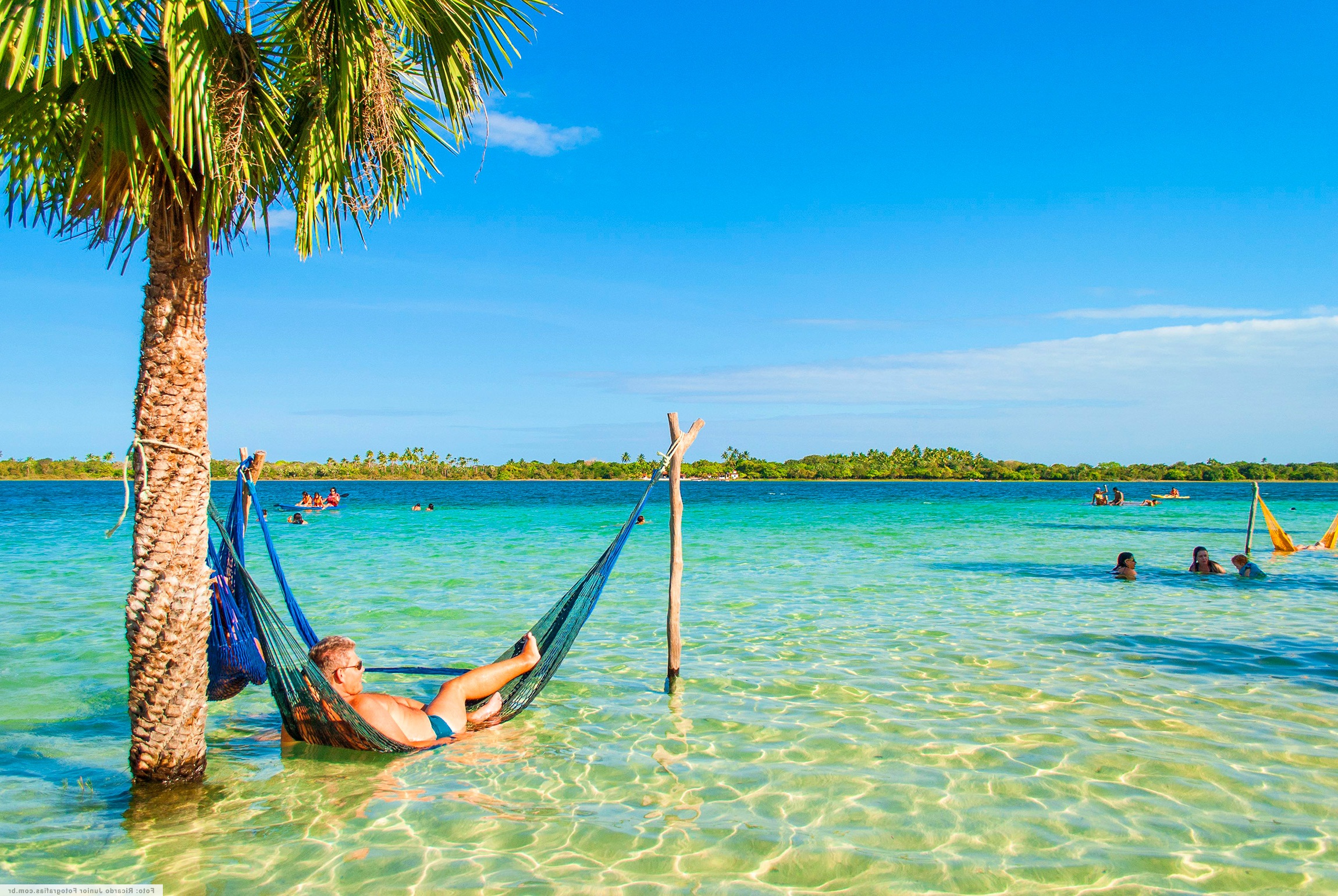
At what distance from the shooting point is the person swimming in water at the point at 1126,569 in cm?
1250

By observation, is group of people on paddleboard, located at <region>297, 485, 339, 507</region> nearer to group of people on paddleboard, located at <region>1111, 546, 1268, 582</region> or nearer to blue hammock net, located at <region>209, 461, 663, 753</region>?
group of people on paddleboard, located at <region>1111, 546, 1268, 582</region>

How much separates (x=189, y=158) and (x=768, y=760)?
408 centimetres

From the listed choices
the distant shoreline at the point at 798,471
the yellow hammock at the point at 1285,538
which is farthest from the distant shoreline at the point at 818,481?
the yellow hammock at the point at 1285,538

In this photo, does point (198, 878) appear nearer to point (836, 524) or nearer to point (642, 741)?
point (642, 741)

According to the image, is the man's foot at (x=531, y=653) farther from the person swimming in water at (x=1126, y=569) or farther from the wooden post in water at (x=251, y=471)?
the person swimming in water at (x=1126, y=569)

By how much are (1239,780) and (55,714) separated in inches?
288

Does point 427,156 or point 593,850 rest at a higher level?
point 427,156

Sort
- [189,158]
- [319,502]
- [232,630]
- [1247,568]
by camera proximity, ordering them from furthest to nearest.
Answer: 1. [319,502]
2. [1247,568]
3. [232,630]
4. [189,158]

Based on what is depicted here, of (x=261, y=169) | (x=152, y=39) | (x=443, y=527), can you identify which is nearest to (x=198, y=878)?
(x=261, y=169)

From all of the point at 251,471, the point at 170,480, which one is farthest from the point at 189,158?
the point at 251,471

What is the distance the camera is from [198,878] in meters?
3.40

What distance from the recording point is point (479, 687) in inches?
210

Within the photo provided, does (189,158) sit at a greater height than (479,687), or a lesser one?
greater

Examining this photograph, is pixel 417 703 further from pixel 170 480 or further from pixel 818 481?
pixel 818 481
